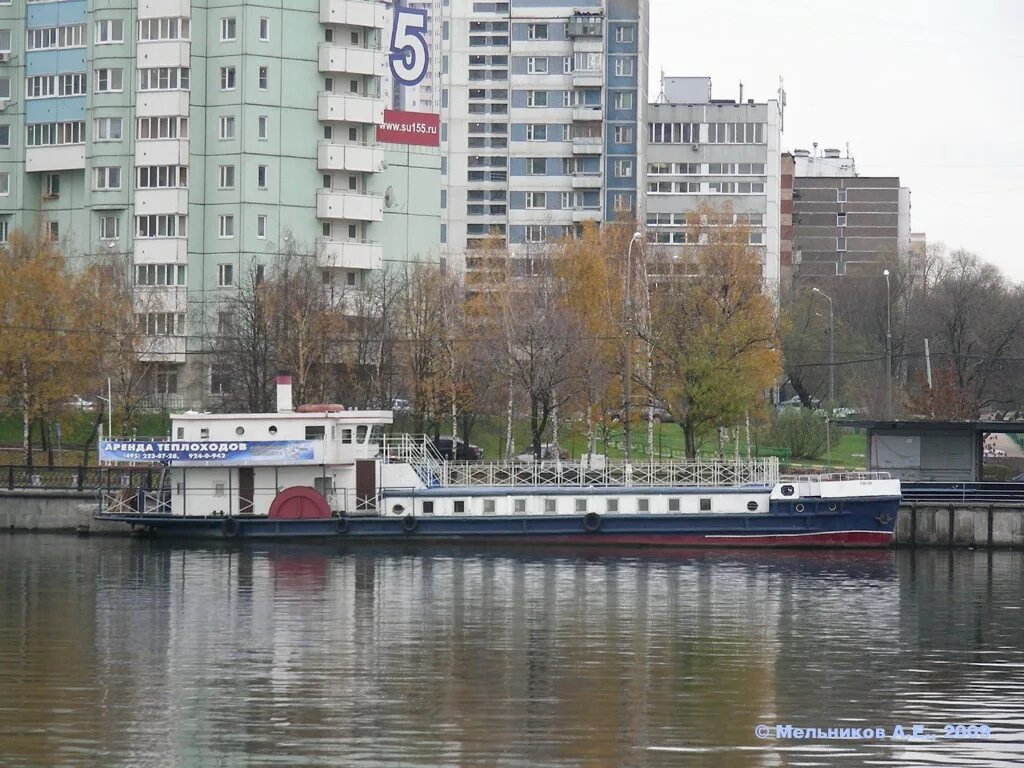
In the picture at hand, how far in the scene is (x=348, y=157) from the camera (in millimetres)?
105750

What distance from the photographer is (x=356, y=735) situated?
100.0 feet

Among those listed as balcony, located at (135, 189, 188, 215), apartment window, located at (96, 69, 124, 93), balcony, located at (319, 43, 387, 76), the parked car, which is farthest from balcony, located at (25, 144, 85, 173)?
the parked car

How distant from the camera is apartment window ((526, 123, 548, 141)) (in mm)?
147125

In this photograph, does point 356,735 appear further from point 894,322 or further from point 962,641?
point 894,322

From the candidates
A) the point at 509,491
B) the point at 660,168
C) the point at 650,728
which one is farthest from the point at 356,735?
the point at 660,168

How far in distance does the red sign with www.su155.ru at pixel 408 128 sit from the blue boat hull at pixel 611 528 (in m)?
51.4

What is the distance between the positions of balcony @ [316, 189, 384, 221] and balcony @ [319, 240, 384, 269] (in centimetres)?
160

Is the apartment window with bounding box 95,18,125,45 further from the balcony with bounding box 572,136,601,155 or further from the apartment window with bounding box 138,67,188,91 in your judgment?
the balcony with bounding box 572,136,601,155

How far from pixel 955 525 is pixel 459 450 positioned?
28853 millimetres

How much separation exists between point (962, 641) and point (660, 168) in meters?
123

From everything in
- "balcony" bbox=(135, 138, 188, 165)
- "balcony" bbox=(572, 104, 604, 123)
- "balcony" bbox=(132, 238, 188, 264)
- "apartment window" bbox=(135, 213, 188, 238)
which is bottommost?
"balcony" bbox=(132, 238, 188, 264)

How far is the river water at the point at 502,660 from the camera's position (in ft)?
98.3

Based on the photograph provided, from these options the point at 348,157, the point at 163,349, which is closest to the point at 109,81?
the point at 348,157

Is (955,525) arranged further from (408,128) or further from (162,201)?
(408,128)
